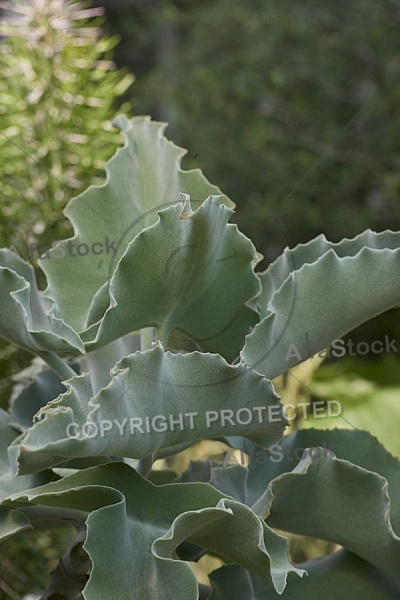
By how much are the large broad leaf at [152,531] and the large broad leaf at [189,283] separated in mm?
55

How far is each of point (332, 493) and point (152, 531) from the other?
8 cm

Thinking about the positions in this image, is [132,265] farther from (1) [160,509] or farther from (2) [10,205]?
(2) [10,205]

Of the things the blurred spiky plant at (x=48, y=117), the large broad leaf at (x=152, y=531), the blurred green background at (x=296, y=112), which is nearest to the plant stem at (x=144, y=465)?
the large broad leaf at (x=152, y=531)

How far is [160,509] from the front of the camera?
0.28 meters

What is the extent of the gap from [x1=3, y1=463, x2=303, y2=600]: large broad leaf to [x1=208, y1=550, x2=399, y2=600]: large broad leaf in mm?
37

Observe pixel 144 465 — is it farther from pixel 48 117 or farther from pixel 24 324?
pixel 48 117

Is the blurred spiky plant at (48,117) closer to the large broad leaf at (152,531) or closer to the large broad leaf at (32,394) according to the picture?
the large broad leaf at (32,394)

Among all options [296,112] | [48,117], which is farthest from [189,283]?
[296,112]

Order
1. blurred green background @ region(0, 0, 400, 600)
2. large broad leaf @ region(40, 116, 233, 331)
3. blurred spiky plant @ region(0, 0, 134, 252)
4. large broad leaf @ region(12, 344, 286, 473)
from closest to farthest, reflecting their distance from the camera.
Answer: large broad leaf @ region(12, 344, 286, 473)
large broad leaf @ region(40, 116, 233, 331)
blurred spiky plant @ region(0, 0, 134, 252)
blurred green background @ region(0, 0, 400, 600)

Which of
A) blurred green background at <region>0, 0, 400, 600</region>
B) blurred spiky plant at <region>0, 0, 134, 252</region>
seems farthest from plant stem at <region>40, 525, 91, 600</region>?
blurred green background at <region>0, 0, 400, 600</region>

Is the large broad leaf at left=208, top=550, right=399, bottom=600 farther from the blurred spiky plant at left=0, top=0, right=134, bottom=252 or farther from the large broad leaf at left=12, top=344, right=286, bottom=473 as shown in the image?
the blurred spiky plant at left=0, top=0, right=134, bottom=252

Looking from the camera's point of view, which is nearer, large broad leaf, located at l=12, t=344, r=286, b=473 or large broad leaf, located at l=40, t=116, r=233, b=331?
large broad leaf, located at l=12, t=344, r=286, b=473

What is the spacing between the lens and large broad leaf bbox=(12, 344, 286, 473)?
236mm

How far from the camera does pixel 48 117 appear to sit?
0.57 metres
